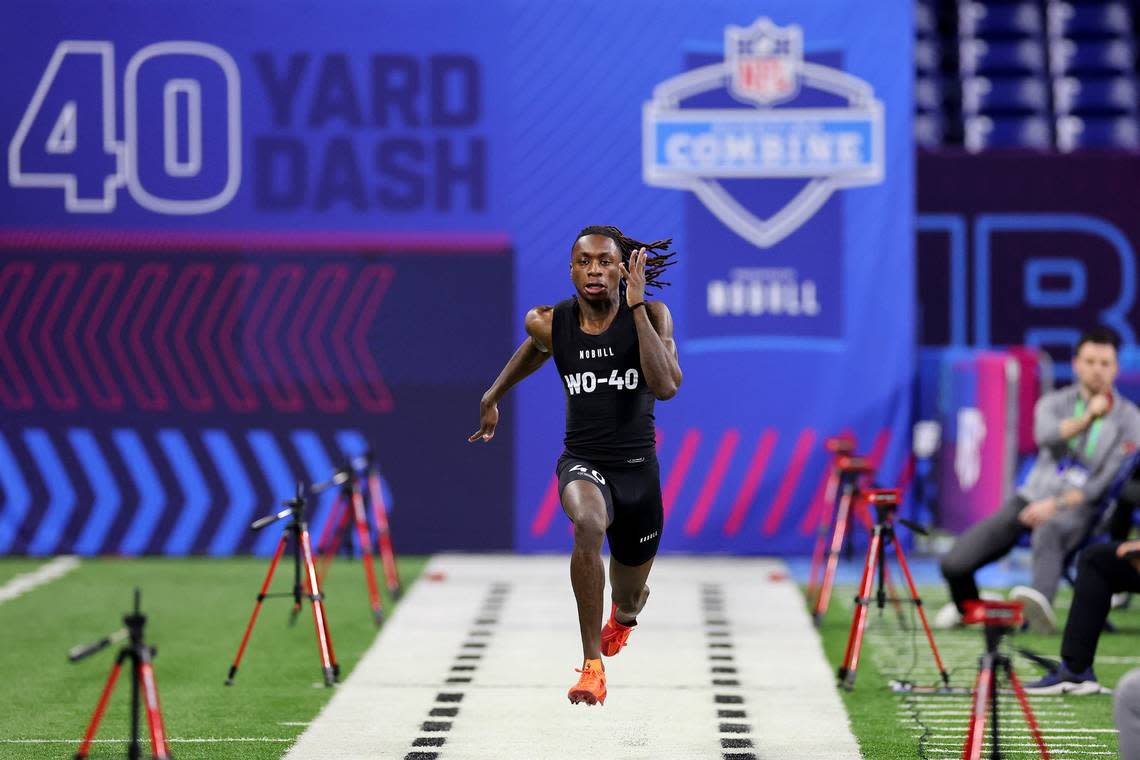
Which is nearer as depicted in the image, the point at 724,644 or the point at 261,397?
the point at 724,644

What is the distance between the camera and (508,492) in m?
13.4

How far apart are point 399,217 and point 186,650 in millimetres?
4529

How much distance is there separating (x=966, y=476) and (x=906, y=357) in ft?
3.23

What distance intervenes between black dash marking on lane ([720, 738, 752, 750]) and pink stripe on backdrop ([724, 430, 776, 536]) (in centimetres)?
588

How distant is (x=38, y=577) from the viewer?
1252 centimetres

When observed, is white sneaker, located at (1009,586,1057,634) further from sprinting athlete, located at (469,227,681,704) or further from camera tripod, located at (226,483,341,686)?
camera tripod, located at (226,483,341,686)

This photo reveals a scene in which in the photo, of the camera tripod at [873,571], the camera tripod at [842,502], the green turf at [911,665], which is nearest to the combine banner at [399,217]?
the camera tripod at [842,502]

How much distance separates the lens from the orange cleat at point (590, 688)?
22.3 feet

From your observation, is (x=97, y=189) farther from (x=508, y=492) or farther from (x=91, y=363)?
(x=508, y=492)

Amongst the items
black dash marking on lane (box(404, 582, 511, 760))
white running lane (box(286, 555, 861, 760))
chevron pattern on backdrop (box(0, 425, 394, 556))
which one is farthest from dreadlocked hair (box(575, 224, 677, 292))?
chevron pattern on backdrop (box(0, 425, 394, 556))

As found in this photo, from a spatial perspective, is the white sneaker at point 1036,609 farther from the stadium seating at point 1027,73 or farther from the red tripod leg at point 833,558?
the stadium seating at point 1027,73

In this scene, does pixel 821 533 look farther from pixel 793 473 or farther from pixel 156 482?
pixel 156 482

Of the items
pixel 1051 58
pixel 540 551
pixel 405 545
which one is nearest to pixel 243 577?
pixel 405 545

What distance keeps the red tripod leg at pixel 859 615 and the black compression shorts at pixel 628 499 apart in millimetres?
1335
